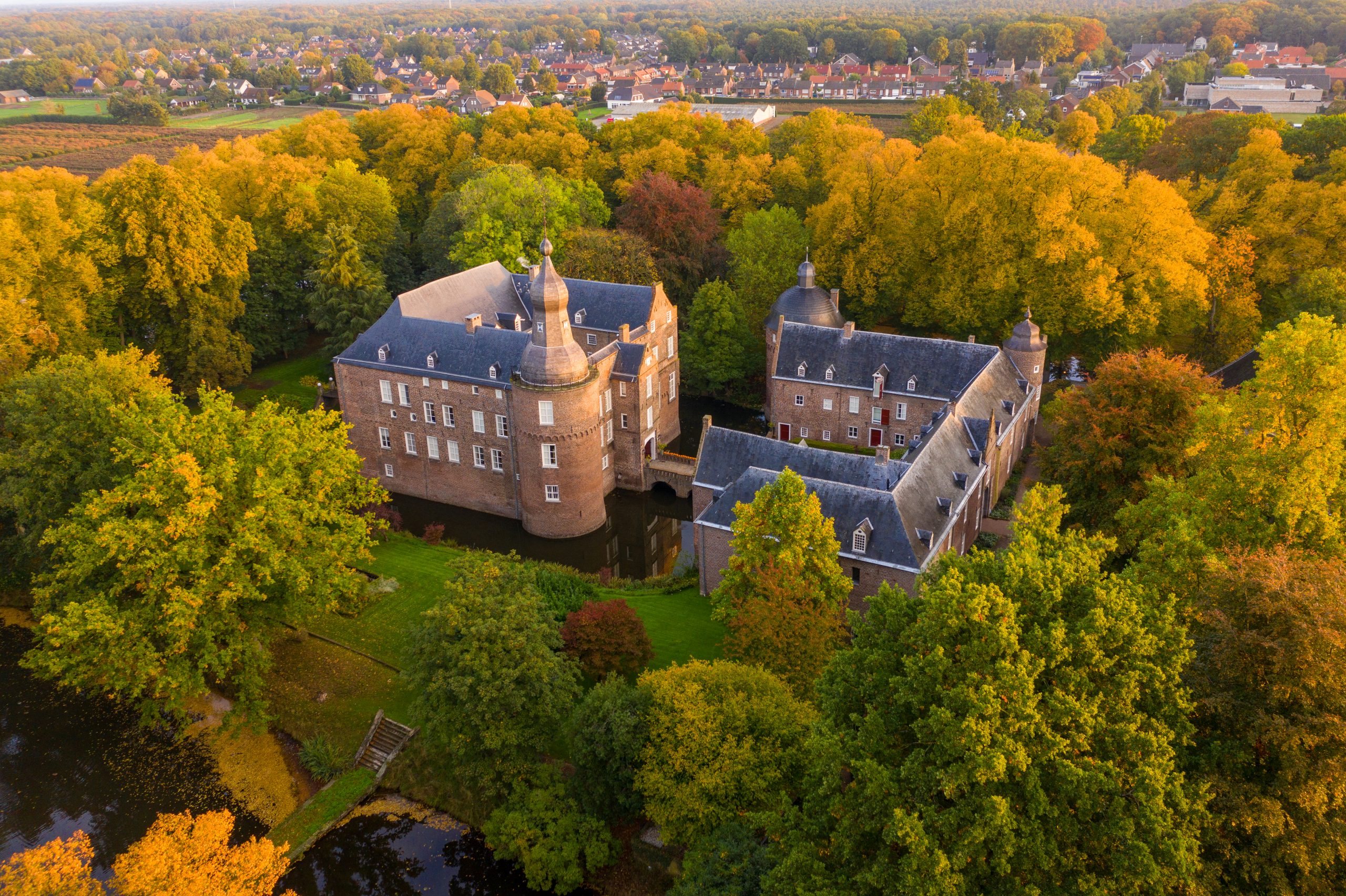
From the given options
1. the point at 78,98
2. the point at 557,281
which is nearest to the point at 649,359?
the point at 557,281

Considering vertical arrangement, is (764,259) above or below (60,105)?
below

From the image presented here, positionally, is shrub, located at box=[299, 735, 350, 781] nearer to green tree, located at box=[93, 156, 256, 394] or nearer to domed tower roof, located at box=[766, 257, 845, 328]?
green tree, located at box=[93, 156, 256, 394]

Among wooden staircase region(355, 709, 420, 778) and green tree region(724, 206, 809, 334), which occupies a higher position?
green tree region(724, 206, 809, 334)

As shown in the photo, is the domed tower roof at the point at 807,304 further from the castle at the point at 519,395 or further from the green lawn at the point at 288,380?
the green lawn at the point at 288,380

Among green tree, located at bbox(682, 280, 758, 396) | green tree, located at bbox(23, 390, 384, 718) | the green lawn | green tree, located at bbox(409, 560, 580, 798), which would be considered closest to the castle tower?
green tree, located at bbox(682, 280, 758, 396)

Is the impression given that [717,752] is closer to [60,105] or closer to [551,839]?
[551,839]

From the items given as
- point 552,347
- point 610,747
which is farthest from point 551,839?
point 552,347

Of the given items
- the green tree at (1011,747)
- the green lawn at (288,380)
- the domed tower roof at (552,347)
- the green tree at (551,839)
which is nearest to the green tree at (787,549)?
the green tree at (551,839)
